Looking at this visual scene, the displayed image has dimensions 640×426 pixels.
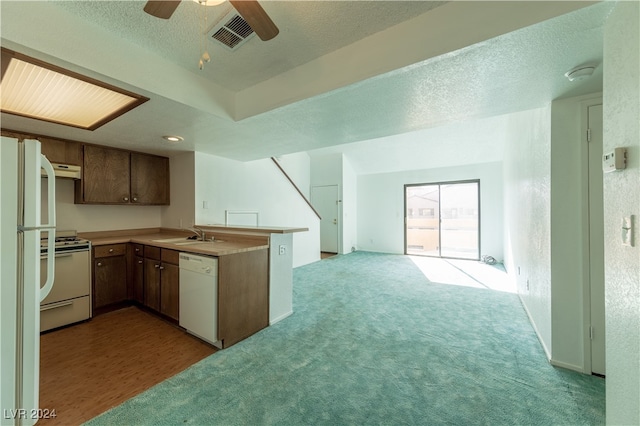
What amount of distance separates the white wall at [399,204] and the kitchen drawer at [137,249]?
18.6 ft

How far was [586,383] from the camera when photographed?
1.70m

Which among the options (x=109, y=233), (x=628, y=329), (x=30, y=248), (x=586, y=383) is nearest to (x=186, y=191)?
(x=109, y=233)

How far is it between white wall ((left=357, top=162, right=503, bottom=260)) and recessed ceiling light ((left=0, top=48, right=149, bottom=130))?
6158mm

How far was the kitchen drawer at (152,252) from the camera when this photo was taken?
2.72 metres

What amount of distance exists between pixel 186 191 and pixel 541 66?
3926mm

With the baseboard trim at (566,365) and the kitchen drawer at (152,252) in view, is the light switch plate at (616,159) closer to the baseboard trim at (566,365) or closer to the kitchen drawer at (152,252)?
the baseboard trim at (566,365)

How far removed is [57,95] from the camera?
1.95 meters

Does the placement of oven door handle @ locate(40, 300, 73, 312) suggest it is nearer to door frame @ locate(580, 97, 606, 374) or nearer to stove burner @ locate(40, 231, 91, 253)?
stove burner @ locate(40, 231, 91, 253)

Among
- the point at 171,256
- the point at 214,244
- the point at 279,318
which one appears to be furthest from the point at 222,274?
the point at 279,318

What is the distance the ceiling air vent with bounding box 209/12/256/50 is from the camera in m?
1.42

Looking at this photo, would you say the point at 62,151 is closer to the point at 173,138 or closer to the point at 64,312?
the point at 173,138

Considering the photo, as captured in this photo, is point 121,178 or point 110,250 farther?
point 121,178

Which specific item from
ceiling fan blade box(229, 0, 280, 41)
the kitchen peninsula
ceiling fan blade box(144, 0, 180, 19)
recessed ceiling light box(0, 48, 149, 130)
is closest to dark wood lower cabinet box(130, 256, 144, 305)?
the kitchen peninsula

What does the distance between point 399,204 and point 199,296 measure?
5790 mm
